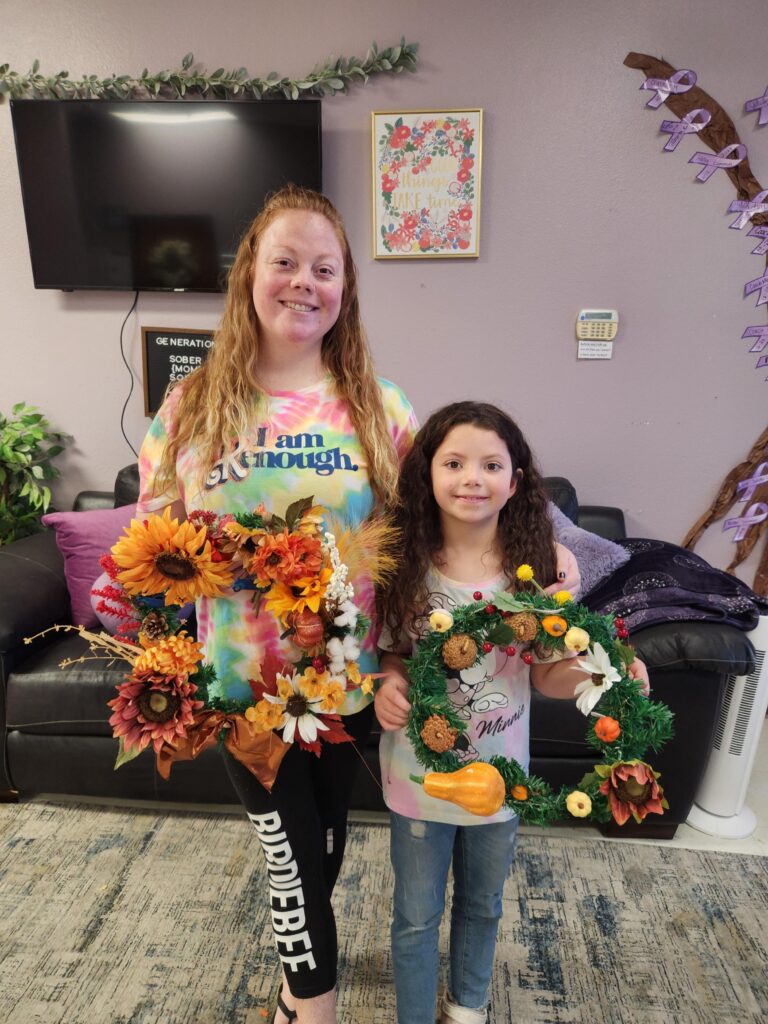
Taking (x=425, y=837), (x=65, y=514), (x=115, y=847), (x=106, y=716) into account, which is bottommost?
(x=115, y=847)

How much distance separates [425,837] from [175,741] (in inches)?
Result: 18.7

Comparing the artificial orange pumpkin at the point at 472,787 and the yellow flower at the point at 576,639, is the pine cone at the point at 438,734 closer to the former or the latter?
the artificial orange pumpkin at the point at 472,787

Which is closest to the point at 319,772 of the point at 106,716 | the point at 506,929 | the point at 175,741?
the point at 175,741

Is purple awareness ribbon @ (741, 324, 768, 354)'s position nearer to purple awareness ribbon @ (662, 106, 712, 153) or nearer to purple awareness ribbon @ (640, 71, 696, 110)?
purple awareness ribbon @ (662, 106, 712, 153)

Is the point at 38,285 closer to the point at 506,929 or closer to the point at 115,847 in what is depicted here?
the point at 115,847

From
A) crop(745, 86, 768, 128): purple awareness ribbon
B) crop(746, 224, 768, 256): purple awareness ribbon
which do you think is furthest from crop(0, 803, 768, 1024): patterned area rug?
crop(745, 86, 768, 128): purple awareness ribbon

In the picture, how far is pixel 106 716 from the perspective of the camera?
1974 millimetres

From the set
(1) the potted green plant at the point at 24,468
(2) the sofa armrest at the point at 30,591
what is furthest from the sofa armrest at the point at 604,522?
(1) the potted green plant at the point at 24,468

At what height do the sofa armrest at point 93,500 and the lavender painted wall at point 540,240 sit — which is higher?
the lavender painted wall at point 540,240

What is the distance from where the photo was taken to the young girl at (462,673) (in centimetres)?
111

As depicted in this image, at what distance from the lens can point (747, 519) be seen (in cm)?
267

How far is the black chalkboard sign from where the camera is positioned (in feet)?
8.96

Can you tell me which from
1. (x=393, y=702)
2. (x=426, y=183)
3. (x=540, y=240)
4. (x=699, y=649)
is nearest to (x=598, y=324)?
(x=540, y=240)

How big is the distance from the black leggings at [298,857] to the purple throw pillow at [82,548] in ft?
4.33
